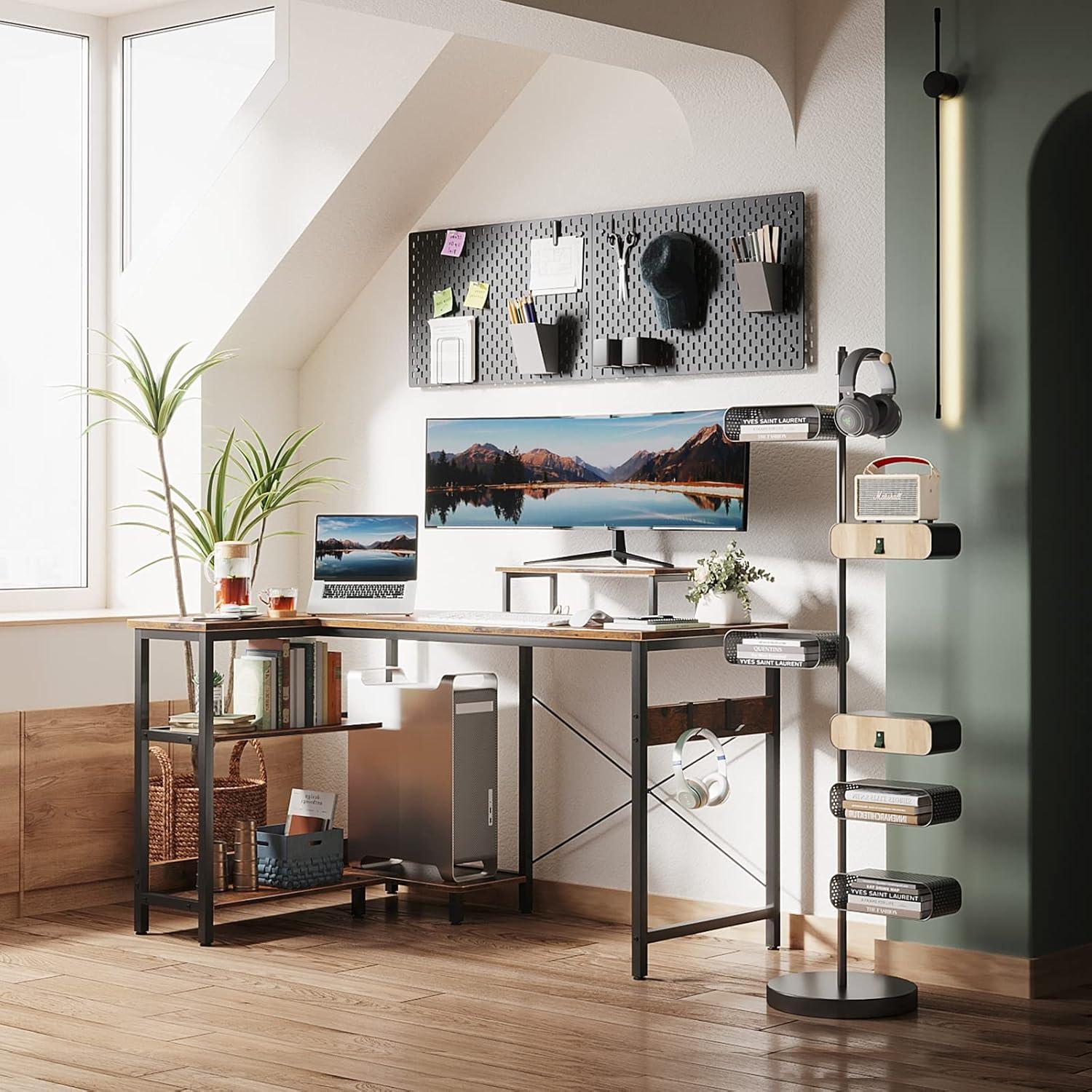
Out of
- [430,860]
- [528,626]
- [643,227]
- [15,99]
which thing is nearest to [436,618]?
Result: [528,626]

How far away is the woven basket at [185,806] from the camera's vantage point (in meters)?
5.43

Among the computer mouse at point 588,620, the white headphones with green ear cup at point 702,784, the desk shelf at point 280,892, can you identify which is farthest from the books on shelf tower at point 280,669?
the white headphones with green ear cup at point 702,784

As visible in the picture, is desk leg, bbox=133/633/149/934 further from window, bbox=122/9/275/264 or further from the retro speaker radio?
the retro speaker radio

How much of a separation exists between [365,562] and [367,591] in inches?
3.4

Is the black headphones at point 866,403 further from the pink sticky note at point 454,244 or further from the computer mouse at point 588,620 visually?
the pink sticky note at point 454,244

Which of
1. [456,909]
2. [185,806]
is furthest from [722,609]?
[185,806]

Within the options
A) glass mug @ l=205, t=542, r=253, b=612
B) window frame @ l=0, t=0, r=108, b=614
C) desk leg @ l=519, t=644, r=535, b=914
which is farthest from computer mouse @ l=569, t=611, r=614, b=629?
window frame @ l=0, t=0, r=108, b=614

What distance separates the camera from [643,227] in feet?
16.9

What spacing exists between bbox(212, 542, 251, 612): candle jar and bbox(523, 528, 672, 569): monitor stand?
0.82 metres

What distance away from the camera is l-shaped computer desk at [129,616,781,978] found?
448 cm

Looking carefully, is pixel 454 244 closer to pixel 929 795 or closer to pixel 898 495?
pixel 898 495

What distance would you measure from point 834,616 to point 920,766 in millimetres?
529

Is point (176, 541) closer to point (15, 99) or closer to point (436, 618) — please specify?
point (436, 618)

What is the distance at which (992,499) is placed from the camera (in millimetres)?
4340
